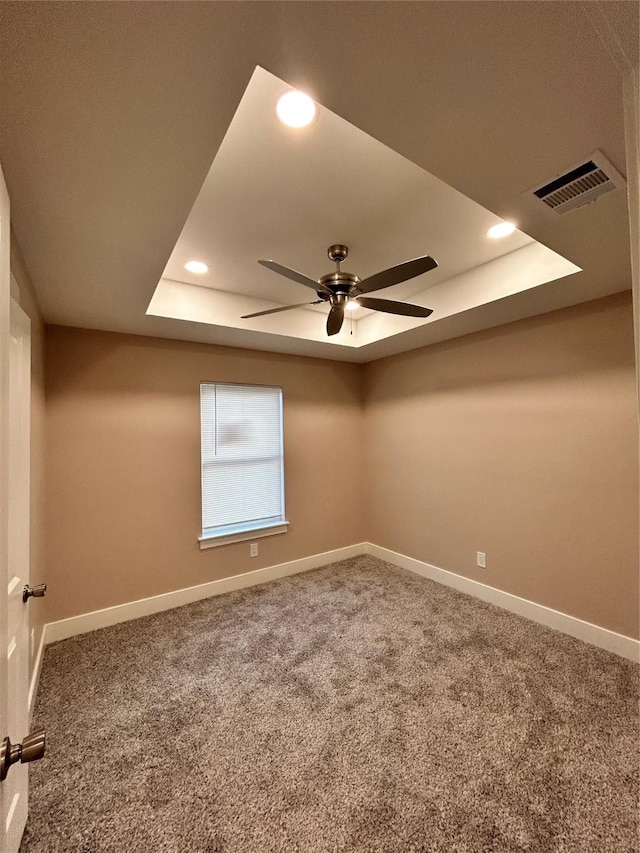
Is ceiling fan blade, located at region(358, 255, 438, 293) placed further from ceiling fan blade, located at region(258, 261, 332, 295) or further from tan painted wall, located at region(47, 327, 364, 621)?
tan painted wall, located at region(47, 327, 364, 621)

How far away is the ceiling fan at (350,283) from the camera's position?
1.77 metres

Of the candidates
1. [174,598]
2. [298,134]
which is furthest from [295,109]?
[174,598]

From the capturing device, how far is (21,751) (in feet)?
2.53

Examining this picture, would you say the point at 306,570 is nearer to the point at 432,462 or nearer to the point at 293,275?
the point at 432,462

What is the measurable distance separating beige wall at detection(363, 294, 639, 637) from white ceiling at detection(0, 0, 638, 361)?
59cm

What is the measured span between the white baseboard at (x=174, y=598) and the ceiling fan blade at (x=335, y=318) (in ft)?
8.34

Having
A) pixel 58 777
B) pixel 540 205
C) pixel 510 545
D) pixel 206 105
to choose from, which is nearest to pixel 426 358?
pixel 510 545

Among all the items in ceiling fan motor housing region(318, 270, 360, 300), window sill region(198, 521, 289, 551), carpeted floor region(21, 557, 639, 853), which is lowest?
carpeted floor region(21, 557, 639, 853)

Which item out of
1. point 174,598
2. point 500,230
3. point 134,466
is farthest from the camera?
point 174,598

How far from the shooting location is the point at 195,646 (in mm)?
2623

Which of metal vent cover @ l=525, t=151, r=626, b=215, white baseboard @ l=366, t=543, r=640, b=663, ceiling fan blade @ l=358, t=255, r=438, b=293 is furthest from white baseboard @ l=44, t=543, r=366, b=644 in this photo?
metal vent cover @ l=525, t=151, r=626, b=215

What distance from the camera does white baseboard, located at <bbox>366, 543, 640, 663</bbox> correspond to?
247 centimetres

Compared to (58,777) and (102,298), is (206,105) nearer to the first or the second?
(102,298)

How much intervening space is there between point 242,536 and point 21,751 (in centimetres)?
289
